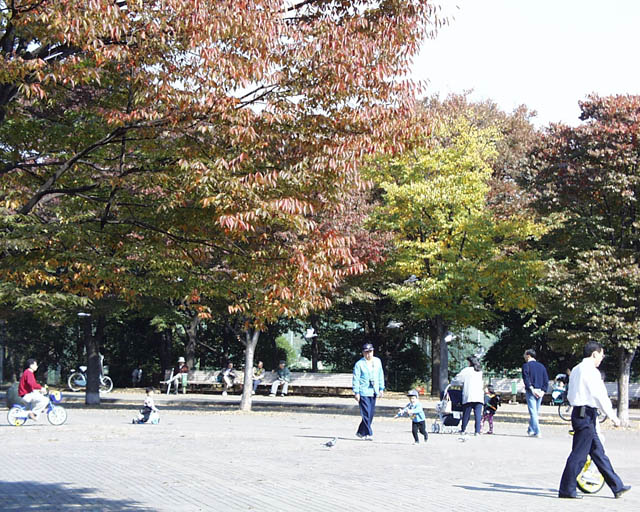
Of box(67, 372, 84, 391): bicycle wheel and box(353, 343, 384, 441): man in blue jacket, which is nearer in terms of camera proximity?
box(353, 343, 384, 441): man in blue jacket

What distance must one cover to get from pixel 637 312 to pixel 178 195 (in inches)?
652

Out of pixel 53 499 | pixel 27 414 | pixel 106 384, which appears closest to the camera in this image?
pixel 53 499

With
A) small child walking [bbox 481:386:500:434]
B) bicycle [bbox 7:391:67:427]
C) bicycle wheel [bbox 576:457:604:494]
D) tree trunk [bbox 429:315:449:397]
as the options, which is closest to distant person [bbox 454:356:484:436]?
small child walking [bbox 481:386:500:434]

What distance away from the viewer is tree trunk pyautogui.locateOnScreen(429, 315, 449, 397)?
34.5 metres

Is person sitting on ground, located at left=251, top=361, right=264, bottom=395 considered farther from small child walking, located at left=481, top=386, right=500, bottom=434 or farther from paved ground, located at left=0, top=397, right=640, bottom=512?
small child walking, located at left=481, top=386, right=500, bottom=434

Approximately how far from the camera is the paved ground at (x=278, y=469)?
8852mm

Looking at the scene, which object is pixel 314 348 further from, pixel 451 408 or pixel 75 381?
pixel 451 408

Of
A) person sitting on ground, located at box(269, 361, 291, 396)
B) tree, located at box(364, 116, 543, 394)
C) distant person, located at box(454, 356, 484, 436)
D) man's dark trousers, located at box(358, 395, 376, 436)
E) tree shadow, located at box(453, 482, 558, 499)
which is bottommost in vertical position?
tree shadow, located at box(453, 482, 558, 499)

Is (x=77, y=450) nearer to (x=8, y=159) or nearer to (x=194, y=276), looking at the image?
(x=194, y=276)

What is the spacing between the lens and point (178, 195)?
33.4 ft

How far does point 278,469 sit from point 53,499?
11.6ft

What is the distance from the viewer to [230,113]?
9.22 m

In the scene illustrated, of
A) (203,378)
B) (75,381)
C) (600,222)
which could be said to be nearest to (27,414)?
(600,222)

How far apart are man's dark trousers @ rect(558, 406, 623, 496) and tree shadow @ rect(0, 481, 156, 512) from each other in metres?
4.34
